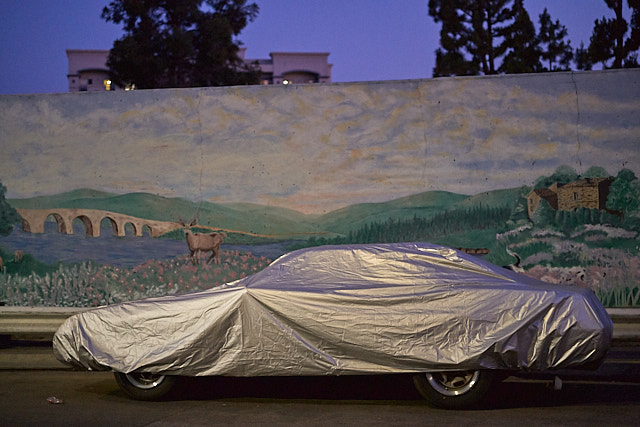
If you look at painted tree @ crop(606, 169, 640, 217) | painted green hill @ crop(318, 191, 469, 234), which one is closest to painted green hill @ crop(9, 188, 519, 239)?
painted green hill @ crop(318, 191, 469, 234)

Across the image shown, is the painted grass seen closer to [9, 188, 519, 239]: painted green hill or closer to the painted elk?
the painted elk

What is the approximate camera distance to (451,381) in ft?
21.4

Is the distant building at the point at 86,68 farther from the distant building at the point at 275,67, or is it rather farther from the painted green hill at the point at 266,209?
the painted green hill at the point at 266,209

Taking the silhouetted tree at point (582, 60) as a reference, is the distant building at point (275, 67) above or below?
above

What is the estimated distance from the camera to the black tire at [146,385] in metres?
7.00

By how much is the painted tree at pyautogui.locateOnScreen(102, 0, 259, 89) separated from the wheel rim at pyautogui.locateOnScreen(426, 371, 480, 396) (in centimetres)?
3214

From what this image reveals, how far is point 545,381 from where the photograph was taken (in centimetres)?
800

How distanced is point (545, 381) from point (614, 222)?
4819 millimetres

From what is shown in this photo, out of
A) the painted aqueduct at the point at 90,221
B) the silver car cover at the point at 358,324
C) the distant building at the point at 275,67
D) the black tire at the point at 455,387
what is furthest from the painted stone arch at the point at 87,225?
the distant building at the point at 275,67

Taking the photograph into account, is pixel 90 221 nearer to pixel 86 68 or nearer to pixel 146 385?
pixel 146 385

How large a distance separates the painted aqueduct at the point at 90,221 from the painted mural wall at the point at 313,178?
0.03 meters

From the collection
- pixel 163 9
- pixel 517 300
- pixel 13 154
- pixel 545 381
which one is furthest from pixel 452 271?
pixel 163 9

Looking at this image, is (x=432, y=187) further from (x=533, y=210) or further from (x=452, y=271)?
(x=452, y=271)

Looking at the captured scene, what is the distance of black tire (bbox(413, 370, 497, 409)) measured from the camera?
6418 mm
